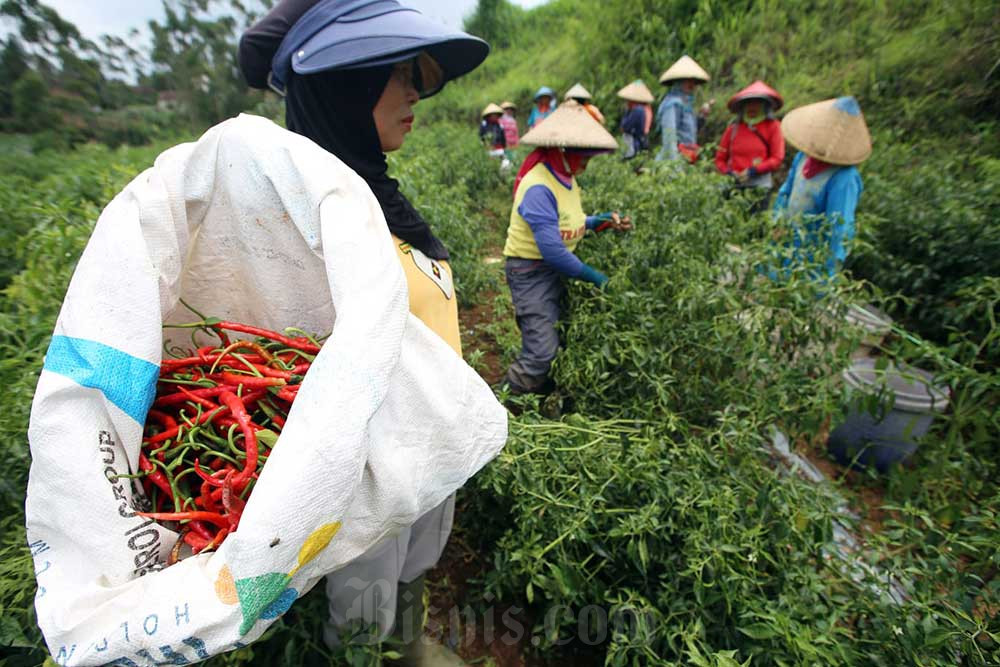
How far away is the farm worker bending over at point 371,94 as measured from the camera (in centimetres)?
113

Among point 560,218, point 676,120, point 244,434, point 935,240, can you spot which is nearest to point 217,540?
point 244,434

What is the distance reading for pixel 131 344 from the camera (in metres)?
0.82

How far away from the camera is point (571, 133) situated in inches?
105

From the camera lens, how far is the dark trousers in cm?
278

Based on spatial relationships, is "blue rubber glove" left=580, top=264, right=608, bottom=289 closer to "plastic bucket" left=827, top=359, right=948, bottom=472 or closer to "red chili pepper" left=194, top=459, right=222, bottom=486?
"plastic bucket" left=827, top=359, right=948, bottom=472

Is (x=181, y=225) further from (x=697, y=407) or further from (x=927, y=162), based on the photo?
Result: (x=927, y=162)

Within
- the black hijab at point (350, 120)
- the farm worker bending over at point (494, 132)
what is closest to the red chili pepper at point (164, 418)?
the black hijab at point (350, 120)

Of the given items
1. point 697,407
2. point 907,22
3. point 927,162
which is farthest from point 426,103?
point 697,407

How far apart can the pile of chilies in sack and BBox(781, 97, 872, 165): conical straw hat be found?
330cm

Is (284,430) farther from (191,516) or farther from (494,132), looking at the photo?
(494,132)

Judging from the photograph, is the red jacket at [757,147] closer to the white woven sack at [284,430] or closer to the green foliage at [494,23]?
the white woven sack at [284,430]

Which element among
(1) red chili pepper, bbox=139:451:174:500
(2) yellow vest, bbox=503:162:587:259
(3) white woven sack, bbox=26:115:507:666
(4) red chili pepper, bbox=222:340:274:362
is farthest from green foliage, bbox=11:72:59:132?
(1) red chili pepper, bbox=139:451:174:500

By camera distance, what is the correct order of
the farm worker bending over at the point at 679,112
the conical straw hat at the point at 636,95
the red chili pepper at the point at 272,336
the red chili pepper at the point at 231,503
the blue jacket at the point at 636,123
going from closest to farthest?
the red chili pepper at the point at 231,503
the red chili pepper at the point at 272,336
the farm worker bending over at the point at 679,112
the blue jacket at the point at 636,123
the conical straw hat at the point at 636,95

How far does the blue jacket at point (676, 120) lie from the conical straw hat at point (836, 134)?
2.60 metres
